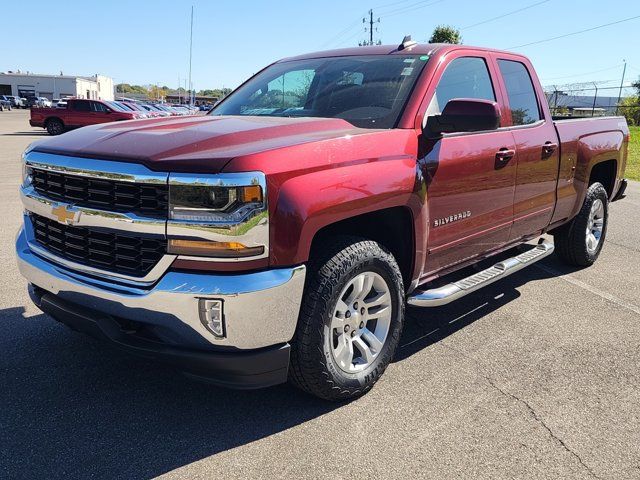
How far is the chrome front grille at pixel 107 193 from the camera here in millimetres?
2418

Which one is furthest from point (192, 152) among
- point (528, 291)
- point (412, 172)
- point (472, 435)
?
point (528, 291)

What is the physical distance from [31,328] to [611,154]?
5.44m

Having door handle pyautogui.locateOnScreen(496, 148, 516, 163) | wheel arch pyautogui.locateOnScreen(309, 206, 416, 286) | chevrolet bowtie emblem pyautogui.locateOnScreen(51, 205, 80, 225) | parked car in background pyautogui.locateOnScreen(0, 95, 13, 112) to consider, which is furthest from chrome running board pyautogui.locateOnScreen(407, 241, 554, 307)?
parked car in background pyautogui.locateOnScreen(0, 95, 13, 112)

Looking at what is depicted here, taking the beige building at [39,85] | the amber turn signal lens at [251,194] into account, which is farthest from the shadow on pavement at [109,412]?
the beige building at [39,85]

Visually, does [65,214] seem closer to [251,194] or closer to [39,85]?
[251,194]

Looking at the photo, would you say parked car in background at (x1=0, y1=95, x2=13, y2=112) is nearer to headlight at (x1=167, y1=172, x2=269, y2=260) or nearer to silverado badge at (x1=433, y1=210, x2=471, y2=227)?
silverado badge at (x1=433, y1=210, x2=471, y2=227)

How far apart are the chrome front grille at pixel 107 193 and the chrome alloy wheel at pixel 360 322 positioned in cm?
102

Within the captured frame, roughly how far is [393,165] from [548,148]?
2047mm

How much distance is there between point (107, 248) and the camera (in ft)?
8.55

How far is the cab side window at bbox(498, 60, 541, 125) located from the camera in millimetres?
4312

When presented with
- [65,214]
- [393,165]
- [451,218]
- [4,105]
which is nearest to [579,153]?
[451,218]

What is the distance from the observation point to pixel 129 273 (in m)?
2.54

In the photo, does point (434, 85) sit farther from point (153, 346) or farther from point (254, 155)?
point (153, 346)

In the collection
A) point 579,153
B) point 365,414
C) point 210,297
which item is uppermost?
point 579,153
